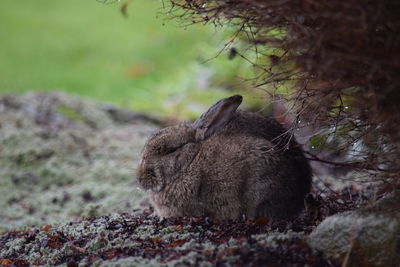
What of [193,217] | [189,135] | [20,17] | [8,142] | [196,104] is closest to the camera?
[193,217]

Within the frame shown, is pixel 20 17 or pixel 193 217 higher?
pixel 20 17

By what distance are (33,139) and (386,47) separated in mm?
7259

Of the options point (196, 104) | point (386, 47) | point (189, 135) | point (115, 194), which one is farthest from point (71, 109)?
point (386, 47)

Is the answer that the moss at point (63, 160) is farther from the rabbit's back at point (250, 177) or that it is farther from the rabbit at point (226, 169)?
the rabbit's back at point (250, 177)

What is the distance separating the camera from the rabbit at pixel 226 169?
211 inches

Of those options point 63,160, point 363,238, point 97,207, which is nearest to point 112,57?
point 63,160

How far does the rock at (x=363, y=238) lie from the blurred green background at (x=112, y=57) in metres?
7.39

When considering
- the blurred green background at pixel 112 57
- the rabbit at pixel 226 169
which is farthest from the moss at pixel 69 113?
the rabbit at pixel 226 169

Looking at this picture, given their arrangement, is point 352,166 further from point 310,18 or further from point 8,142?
point 8,142

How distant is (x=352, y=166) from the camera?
4812 millimetres

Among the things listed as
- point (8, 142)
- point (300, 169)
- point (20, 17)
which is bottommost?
point (300, 169)

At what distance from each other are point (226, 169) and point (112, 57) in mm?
12653

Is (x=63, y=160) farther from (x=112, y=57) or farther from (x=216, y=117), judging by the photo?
(x=112, y=57)

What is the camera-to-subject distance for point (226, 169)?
5.39 m
